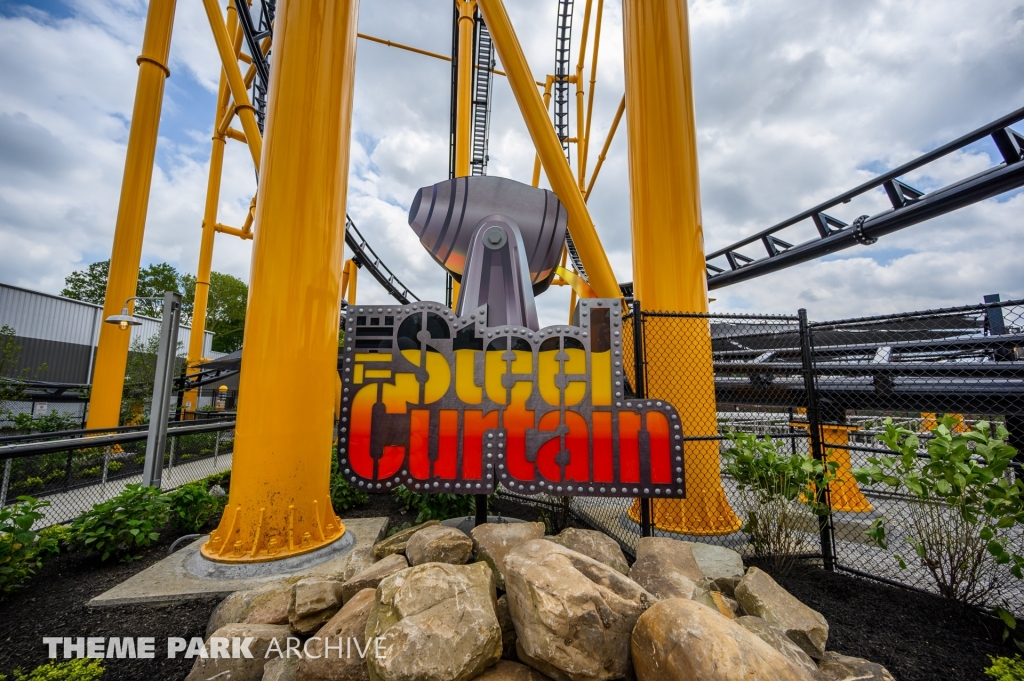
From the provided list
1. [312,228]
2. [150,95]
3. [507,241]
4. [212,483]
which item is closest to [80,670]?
[312,228]

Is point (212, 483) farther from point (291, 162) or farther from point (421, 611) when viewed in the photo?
point (421, 611)

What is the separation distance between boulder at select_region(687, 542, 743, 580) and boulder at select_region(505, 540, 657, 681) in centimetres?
112

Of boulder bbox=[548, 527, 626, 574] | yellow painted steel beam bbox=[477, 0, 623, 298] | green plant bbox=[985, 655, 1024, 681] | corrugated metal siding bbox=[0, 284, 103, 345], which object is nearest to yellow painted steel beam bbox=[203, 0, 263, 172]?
yellow painted steel beam bbox=[477, 0, 623, 298]

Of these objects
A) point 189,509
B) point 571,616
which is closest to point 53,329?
point 189,509

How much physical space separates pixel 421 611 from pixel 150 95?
12.6 m

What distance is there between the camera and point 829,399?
4383 mm

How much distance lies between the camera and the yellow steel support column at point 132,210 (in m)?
8.97

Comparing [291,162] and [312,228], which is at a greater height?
[291,162]

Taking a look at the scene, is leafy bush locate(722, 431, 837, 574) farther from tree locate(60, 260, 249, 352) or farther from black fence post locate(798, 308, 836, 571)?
tree locate(60, 260, 249, 352)

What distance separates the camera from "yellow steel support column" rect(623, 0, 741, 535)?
429 cm

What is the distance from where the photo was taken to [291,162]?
353cm

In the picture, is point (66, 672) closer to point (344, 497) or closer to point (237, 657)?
point (237, 657)

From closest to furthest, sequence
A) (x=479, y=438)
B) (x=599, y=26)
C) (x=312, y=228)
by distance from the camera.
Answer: (x=479, y=438) → (x=312, y=228) → (x=599, y=26)

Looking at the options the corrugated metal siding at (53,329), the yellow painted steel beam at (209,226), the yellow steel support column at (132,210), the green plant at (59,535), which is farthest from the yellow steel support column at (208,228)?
the green plant at (59,535)
